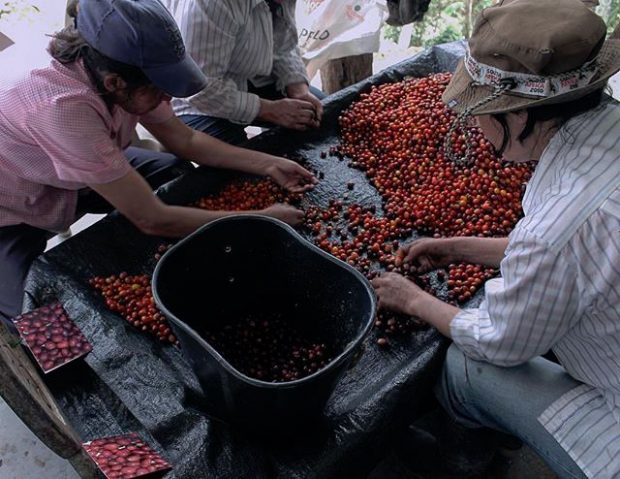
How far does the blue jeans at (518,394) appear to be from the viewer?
4.98ft

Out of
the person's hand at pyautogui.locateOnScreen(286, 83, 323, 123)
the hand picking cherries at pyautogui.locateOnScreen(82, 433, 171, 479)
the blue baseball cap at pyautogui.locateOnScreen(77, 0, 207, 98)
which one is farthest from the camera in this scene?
the person's hand at pyautogui.locateOnScreen(286, 83, 323, 123)

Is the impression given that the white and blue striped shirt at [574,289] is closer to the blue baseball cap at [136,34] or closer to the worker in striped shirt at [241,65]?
the blue baseball cap at [136,34]

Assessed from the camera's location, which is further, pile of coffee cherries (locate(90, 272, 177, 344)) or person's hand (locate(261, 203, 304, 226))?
person's hand (locate(261, 203, 304, 226))

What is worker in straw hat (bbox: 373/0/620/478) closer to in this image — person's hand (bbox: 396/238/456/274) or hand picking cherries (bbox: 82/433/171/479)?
person's hand (bbox: 396/238/456/274)

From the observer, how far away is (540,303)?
1.25 meters

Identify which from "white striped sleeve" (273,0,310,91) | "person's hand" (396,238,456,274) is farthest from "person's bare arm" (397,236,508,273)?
"white striped sleeve" (273,0,310,91)

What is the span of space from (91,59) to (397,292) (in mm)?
1283

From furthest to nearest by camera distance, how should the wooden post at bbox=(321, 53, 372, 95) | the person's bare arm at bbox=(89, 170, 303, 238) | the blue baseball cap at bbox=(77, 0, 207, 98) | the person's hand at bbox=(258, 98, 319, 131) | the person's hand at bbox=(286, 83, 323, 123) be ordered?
the wooden post at bbox=(321, 53, 372, 95)
the person's hand at bbox=(286, 83, 323, 123)
the person's hand at bbox=(258, 98, 319, 131)
the person's bare arm at bbox=(89, 170, 303, 238)
the blue baseball cap at bbox=(77, 0, 207, 98)

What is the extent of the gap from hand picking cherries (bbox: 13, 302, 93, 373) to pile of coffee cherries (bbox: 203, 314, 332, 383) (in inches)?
17.2

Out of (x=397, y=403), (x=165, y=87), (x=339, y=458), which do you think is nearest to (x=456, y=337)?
(x=397, y=403)

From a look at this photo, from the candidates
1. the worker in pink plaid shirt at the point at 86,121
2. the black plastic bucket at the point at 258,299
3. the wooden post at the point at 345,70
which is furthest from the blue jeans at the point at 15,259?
the wooden post at the point at 345,70

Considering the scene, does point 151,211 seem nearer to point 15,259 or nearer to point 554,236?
point 15,259

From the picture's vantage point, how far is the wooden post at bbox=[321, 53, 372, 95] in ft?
12.2

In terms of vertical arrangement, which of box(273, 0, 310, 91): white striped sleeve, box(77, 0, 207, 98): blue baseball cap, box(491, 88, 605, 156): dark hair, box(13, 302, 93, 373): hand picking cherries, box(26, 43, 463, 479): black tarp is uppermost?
box(77, 0, 207, 98): blue baseball cap
